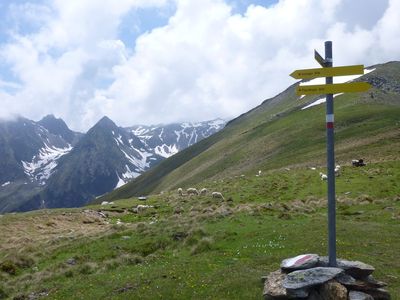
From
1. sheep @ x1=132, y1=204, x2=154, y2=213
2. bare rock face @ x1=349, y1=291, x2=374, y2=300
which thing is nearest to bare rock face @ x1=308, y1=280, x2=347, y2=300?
bare rock face @ x1=349, y1=291, x2=374, y2=300

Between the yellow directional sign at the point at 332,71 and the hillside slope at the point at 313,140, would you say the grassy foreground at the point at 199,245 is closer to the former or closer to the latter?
the yellow directional sign at the point at 332,71

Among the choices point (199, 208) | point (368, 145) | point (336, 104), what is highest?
point (336, 104)

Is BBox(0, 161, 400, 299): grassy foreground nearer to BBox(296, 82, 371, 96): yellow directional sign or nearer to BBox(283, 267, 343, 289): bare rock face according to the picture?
BBox(283, 267, 343, 289): bare rock face

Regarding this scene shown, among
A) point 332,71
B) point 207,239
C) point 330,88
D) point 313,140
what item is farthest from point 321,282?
point 313,140

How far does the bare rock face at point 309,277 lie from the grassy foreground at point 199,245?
8.31 feet

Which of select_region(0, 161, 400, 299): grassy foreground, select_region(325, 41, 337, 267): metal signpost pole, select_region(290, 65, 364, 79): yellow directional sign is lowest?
select_region(0, 161, 400, 299): grassy foreground

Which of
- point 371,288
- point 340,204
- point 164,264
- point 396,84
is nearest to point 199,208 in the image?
point 340,204

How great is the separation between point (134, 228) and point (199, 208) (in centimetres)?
1113

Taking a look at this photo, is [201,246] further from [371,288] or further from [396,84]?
[396,84]

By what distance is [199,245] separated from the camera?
96.8 feet

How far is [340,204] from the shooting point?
41719 mm

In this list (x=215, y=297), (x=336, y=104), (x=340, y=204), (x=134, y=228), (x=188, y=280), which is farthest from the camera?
(x=336, y=104)

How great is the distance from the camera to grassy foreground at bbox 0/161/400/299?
2167 cm

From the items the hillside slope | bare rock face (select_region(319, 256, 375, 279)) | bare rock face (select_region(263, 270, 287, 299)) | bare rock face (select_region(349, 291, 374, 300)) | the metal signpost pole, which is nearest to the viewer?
bare rock face (select_region(349, 291, 374, 300))
